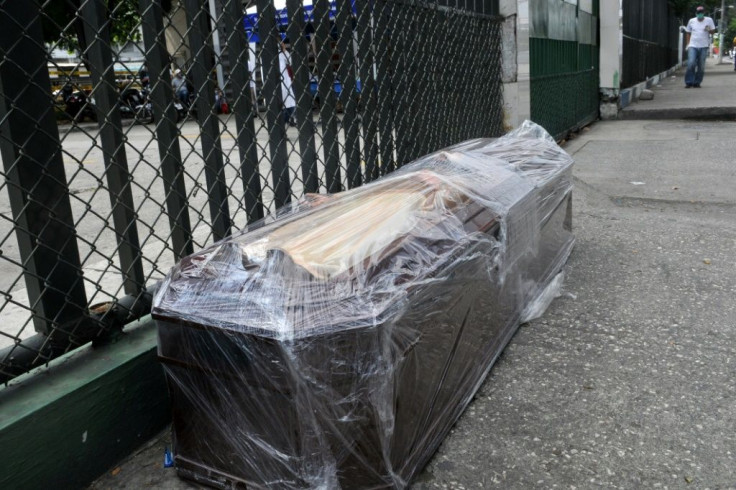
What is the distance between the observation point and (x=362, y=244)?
211 cm

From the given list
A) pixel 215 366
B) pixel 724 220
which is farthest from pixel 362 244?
pixel 724 220

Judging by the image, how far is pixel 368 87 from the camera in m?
3.81

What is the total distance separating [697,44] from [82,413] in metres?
20.9

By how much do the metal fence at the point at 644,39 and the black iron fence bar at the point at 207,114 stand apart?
1379 cm

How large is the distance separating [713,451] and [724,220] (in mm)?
3743

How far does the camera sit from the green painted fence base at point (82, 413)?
77.2 inches

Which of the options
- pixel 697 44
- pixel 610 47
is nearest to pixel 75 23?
pixel 610 47

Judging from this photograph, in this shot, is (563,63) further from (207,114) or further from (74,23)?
(74,23)

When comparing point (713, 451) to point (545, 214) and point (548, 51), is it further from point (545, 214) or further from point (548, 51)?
point (548, 51)

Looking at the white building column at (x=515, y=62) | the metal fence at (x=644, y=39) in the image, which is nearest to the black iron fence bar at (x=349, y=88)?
the white building column at (x=515, y=62)

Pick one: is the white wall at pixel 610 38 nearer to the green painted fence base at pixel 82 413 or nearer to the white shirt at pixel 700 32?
the white shirt at pixel 700 32

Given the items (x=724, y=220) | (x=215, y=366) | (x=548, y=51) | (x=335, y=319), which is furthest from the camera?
(x=548, y=51)

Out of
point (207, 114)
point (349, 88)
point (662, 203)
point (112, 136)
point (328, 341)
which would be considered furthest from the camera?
point (662, 203)

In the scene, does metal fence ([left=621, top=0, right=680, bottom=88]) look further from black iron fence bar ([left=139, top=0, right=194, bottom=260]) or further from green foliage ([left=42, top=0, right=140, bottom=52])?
black iron fence bar ([left=139, top=0, right=194, bottom=260])
